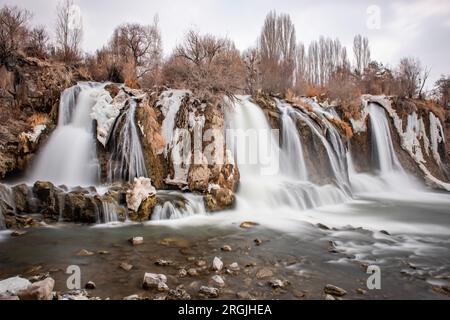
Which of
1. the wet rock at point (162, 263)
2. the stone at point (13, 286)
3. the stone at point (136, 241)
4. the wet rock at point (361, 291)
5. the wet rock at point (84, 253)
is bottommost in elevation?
the wet rock at point (361, 291)

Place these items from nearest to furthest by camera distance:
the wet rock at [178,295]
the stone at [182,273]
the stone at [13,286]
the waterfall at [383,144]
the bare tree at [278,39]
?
the stone at [13,286] → the wet rock at [178,295] → the stone at [182,273] → the waterfall at [383,144] → the bare tree at [278,39]

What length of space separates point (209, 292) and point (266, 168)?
→ 8.56 m

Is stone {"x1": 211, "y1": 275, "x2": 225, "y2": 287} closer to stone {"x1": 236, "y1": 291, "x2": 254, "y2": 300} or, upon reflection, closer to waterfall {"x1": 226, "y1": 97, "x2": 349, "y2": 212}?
stone {"x1": 236, "y1": 291, "x2": 254, "y2": 300}

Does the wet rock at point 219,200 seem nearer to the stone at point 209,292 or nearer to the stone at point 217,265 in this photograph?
the stone at point 217,265

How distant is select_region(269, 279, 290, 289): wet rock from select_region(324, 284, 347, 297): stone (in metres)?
0.57

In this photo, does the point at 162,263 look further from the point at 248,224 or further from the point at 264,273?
the point at 248,224

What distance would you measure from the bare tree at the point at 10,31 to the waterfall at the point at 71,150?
3.75m

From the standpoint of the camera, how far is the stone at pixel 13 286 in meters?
3.74

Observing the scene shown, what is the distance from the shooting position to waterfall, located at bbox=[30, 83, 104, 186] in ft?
32.4

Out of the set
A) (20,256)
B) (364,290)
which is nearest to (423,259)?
(364,290)

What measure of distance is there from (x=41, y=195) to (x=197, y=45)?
9768 mm

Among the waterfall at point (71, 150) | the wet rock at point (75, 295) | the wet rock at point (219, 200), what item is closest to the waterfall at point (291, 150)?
the wet rock at point (219, 200)

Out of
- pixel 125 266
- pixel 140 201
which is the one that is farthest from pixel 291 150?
pixel 125 266

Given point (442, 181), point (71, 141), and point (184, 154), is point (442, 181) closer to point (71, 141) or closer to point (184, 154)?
point (184, 154)
